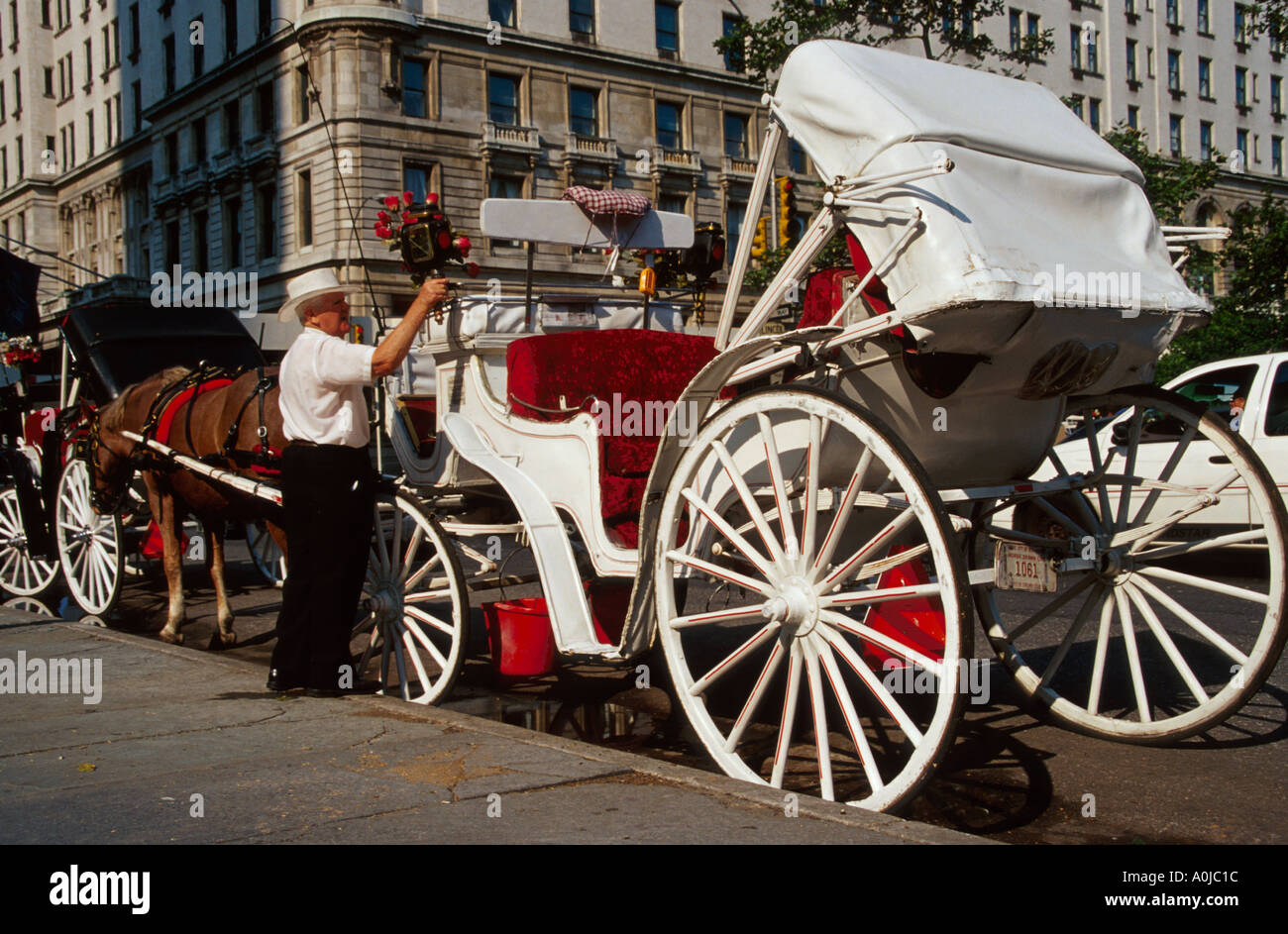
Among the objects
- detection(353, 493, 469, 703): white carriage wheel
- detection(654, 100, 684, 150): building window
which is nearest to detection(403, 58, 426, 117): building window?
detection(654, 100, 684, 150): building window

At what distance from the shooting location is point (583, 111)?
150ft

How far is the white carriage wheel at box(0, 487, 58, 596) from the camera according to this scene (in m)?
10.9

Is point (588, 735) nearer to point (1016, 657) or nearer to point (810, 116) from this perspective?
point (1016, 657)

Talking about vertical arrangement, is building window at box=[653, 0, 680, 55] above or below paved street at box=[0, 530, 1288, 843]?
above

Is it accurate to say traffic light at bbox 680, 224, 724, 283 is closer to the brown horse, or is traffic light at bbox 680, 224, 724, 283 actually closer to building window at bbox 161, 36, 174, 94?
the brown horse

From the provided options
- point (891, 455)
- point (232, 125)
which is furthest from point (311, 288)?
point (232, 125)

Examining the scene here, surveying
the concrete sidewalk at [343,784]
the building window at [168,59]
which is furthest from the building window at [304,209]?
the concrete sidewalk at [343,784]

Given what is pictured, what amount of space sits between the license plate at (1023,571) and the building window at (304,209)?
4102cm

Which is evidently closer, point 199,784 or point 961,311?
point 961,311

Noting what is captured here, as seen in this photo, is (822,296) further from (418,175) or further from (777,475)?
(418,175)

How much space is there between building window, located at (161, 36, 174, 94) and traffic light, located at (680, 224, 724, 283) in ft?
165

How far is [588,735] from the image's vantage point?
6016 mm
